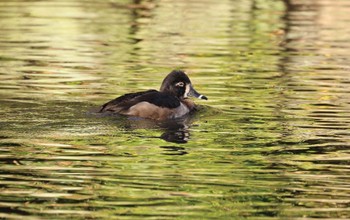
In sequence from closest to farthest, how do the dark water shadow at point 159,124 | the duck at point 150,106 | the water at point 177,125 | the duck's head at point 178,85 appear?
the water at point 177,125, the dark water shadow at point 159,124, the duck at point 150,106, the duck's head at point 178,85

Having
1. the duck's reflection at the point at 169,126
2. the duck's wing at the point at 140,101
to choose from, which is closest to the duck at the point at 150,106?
the duck's wing at the point at 140,101

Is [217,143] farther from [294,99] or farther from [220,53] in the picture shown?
[220,53]

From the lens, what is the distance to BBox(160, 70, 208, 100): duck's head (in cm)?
1586

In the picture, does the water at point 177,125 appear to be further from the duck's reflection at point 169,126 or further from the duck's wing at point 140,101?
the duck's wing at point 140,101

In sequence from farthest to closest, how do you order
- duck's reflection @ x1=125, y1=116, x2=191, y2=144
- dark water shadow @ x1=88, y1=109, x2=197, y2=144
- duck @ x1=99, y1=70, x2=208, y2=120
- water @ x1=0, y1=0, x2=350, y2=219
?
1. duck @ x1=99, y1=70, x2=208, y2=120
2. dark water shadow @ x1=88, y1=109, x2=197, y2=144
3. duck's reflection @ x1=125, y1=116, x2=191, y2=144
4. water @ x1=0, y1=0, x2=350, y2=219

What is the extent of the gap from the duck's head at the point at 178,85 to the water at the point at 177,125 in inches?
11.9

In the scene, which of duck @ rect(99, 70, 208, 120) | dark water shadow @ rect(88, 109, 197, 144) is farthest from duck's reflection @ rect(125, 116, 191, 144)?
duck @ rect(99, 70, 208, 120)

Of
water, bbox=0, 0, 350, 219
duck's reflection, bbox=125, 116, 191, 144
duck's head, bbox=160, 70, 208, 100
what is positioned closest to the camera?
water, bbox=0, 0, 350, 219

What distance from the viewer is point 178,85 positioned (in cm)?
1593

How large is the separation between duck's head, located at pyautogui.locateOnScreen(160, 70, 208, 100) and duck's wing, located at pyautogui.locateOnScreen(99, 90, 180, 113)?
65cm

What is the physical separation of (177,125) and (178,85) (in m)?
1.43

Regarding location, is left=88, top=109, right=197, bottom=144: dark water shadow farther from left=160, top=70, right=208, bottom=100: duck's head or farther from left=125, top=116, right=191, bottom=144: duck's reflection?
left=160, top=70, right=208, bottom=100: duck's head

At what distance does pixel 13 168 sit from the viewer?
11.4 metres

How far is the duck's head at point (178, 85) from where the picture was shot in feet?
52.0
